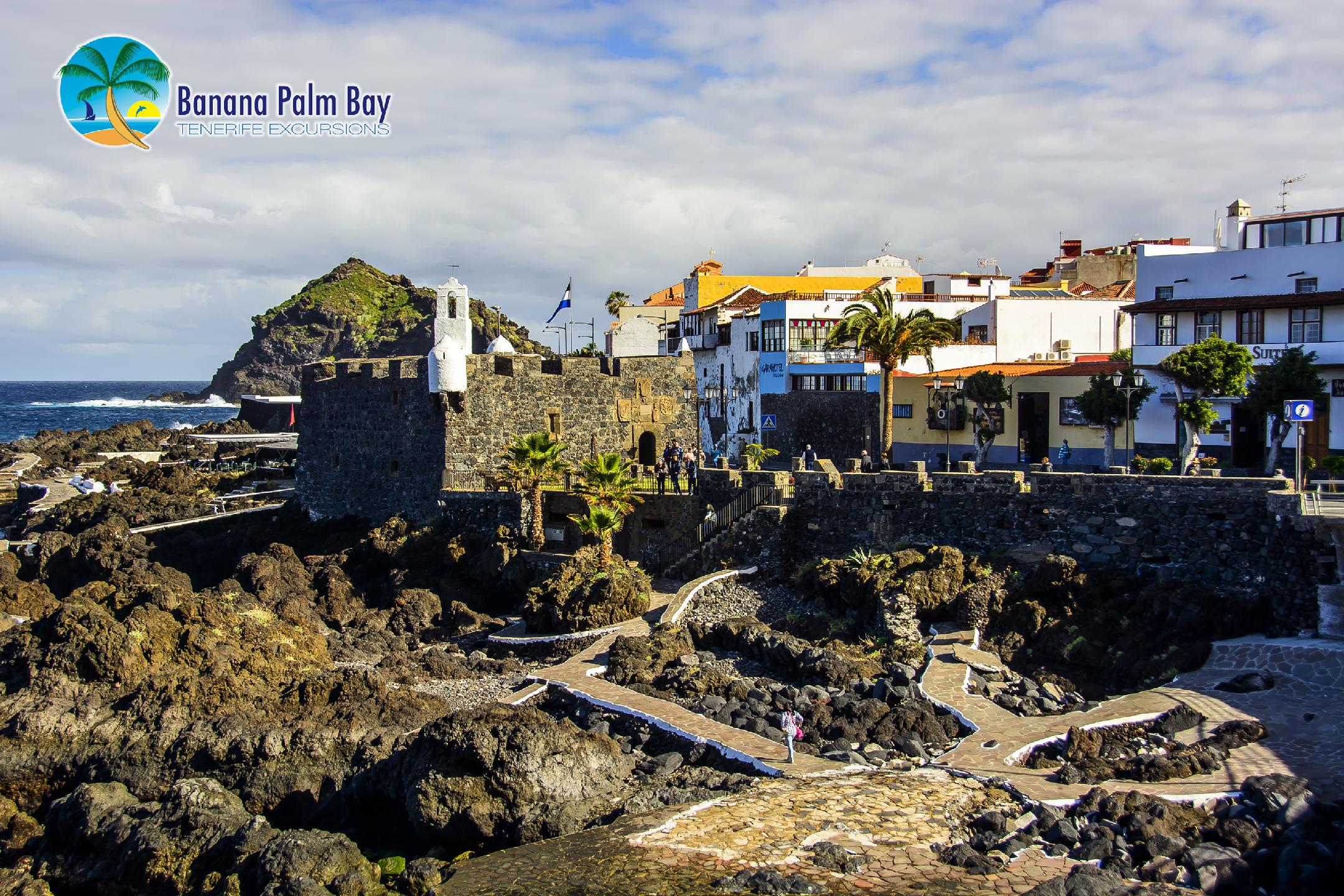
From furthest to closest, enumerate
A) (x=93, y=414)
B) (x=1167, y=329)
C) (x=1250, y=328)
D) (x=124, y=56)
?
(x=93, y=414) < (x=1167, y=329) < (x=1250, y=328) < (x=124, y=56)

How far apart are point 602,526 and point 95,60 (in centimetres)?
1661

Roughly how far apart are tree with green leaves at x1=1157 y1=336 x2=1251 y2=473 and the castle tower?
18788 mm

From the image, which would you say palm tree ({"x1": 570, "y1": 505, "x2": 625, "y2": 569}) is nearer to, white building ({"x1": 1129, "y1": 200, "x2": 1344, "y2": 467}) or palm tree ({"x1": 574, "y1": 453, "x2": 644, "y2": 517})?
palm tree ({"x1": 574, "y1": 453, "x2": 644, "y2": 517})

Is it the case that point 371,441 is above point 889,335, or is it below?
below

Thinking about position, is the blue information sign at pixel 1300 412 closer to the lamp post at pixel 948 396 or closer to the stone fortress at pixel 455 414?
the lamp post at pixel 948 396

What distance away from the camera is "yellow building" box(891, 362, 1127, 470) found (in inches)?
1436

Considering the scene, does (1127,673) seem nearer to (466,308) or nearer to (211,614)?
(211,614)

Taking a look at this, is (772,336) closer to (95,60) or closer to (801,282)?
(801,282)

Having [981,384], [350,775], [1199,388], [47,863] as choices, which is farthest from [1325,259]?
[47,863]

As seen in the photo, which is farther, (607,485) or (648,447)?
(648,447)

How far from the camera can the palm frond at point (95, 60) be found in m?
28.9

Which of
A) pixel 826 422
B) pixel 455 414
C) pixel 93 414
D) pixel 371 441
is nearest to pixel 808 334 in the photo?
pixel 826 422

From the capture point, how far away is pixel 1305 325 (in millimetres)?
30484

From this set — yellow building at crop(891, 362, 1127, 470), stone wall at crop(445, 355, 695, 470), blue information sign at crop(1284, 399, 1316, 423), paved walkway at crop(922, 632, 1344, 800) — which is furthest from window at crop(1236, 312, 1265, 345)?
stone wall at crop(445, 355, 695, 470)
